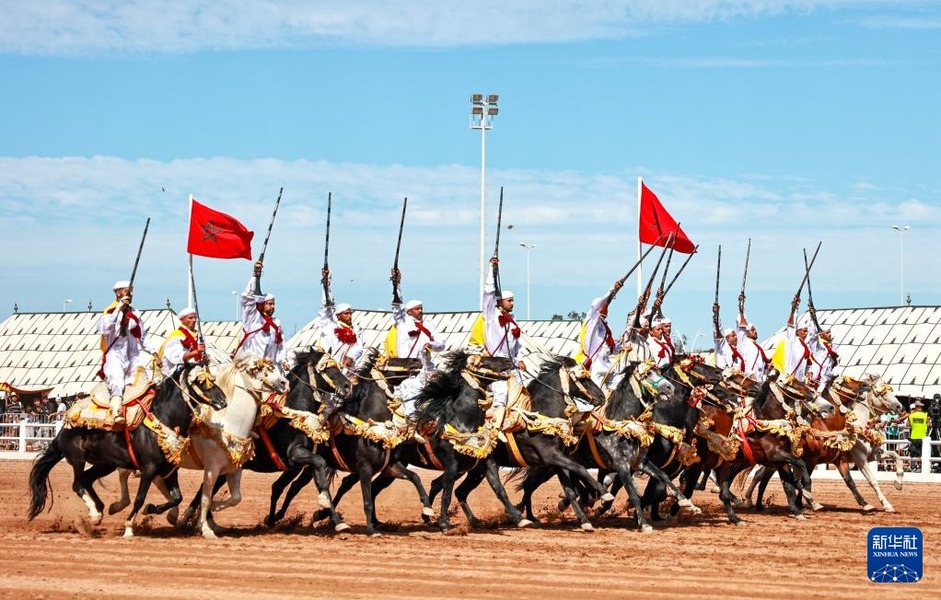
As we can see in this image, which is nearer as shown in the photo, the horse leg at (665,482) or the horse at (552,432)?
the horse at (552,432)

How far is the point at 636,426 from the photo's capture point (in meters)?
18.6

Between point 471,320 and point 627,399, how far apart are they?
2982 cm

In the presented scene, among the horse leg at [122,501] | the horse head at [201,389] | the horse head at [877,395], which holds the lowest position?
the horse leg at [122,501]

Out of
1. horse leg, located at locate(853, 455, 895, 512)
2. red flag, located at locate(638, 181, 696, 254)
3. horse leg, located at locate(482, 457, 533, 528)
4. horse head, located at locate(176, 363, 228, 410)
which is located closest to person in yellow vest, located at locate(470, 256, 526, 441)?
horse leg, located at locate(482, 457, 533, 528)

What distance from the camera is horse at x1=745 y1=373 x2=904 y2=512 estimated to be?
72.8 feet

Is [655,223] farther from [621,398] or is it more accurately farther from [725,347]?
[621,398]

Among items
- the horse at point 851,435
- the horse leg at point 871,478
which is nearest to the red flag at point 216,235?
the horse at point 851,435

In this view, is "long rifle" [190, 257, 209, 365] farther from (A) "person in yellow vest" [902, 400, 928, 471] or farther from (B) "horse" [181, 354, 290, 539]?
(A) "person in yellow vest" [902, 400, 928, 471]

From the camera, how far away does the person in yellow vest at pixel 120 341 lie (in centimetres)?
1755

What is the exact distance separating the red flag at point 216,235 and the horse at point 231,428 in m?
3.95

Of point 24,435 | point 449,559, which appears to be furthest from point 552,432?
point 24,435

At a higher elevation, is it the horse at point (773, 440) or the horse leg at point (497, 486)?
the horse at point (773, 440)

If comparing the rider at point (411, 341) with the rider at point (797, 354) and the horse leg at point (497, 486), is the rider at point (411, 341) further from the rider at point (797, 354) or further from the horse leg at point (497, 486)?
the rider at point (797, 354)

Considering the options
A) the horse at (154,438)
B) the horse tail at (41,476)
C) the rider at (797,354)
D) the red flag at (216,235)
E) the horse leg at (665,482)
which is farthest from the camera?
the rider at (797,354)
